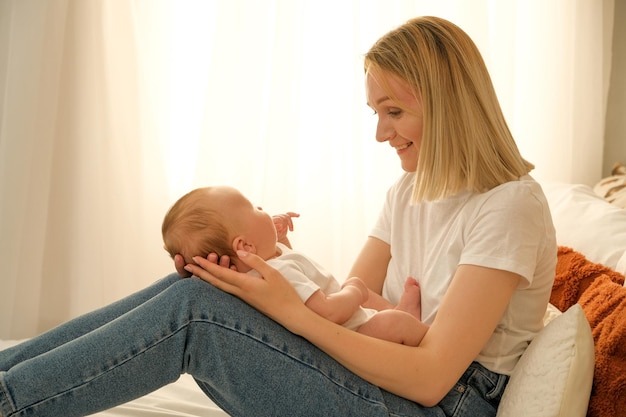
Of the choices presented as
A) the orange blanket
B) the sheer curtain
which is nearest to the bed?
the orange blanket

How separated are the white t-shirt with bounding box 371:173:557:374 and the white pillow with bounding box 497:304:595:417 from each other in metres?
0.10

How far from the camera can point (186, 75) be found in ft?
9.27

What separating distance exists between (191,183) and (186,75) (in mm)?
412

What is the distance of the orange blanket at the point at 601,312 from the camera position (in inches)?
52.4

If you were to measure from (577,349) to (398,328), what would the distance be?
0.32 meters

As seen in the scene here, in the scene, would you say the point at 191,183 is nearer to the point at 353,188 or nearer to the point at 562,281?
the point at 353,188

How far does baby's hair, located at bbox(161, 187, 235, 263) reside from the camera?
142cm

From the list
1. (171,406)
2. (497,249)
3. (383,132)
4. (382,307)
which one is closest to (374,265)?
(382,307)

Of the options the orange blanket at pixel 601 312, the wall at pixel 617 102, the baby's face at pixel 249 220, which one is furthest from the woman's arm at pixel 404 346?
the wall at pixel 617 102

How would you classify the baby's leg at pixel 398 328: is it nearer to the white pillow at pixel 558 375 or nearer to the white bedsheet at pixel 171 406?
the white pillow at pixel 558 375

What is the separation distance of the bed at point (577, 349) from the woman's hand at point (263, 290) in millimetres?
437

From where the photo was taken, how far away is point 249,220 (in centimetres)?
146

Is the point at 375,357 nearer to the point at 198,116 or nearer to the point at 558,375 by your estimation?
the point at 558,375

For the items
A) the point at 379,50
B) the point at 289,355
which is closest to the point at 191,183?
the point at 379,50
